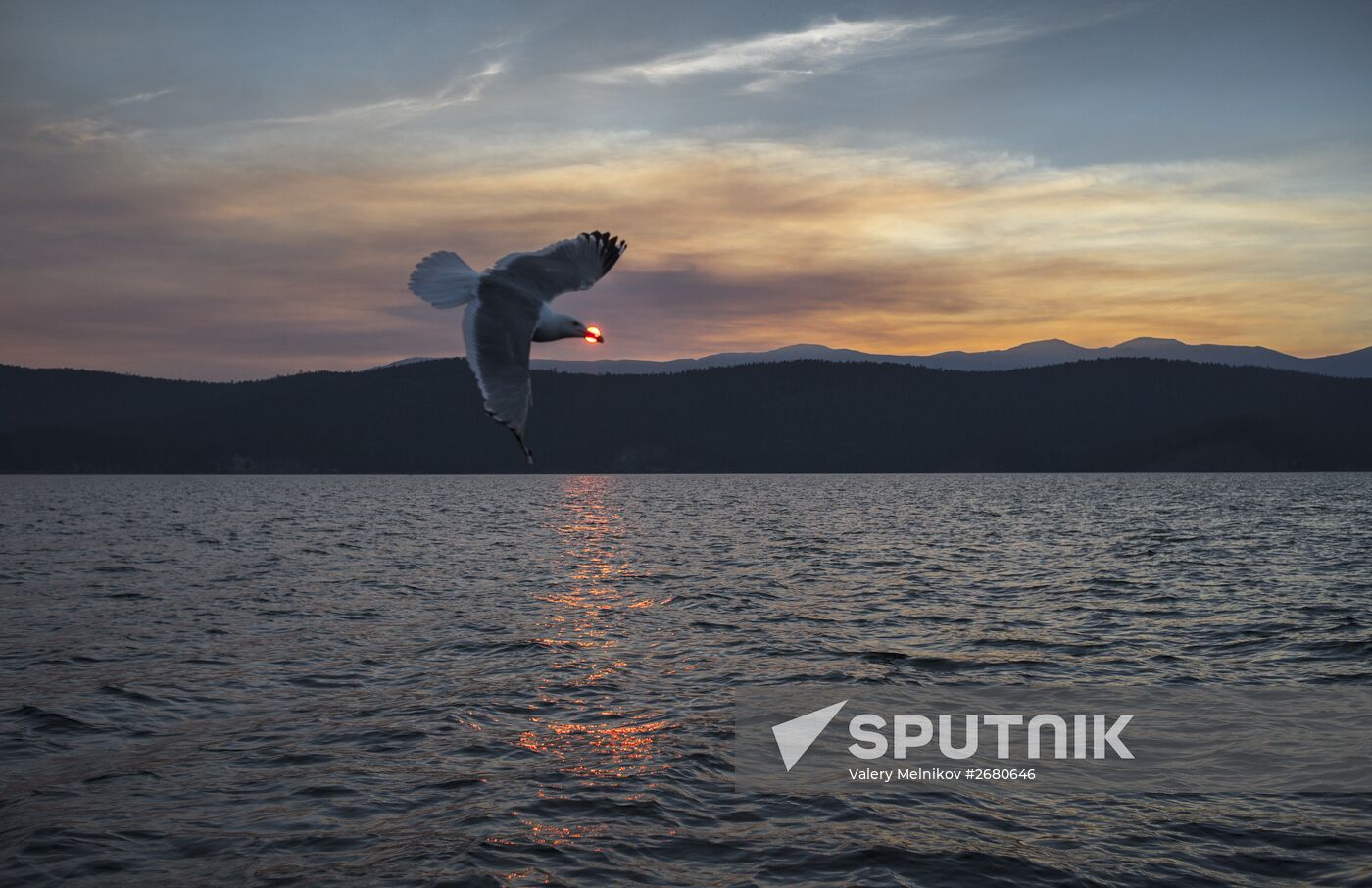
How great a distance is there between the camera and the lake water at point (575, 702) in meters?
12.8

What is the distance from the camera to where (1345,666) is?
23500mm

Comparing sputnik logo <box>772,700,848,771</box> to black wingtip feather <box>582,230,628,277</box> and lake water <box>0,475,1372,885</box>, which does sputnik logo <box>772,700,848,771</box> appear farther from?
black wingtip feather <box>582,230,628,277</box>

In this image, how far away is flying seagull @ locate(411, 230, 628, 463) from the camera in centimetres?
843

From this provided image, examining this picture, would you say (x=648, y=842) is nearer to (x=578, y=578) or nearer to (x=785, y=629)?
(x=785, y=629)

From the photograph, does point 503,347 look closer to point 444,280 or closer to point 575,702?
point 444,280

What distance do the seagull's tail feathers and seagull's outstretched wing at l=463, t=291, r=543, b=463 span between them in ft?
0.87

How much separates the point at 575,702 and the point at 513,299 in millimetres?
13128

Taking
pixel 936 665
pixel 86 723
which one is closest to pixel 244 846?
pixel 86 723

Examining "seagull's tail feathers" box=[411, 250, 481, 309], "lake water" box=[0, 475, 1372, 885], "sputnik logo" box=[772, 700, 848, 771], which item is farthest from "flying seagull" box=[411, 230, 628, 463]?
"sputnik logo" box=[772, 700, 848, 771]

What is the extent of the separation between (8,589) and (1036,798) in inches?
1479

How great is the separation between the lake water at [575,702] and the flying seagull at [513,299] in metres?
6.63

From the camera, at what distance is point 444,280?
9320mm

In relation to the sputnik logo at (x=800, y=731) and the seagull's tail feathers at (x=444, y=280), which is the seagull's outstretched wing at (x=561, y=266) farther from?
the sputnik logo at (x=800, y=731)

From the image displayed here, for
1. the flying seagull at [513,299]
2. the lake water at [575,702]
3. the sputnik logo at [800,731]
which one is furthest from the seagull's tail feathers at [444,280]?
the sputnik logo at [800,731]
